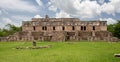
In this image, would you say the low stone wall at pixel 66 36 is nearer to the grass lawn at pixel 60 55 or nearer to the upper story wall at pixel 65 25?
the upper story wall at pixel 65 25

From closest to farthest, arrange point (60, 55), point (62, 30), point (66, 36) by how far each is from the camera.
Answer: point (60, 55) → point (66, 36) → point (62, 30)

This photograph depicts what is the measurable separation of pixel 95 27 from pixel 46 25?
1085 cm

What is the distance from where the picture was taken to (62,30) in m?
47.4

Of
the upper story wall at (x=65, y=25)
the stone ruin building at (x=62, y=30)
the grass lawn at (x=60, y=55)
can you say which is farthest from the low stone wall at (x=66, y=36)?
the grass lawn at (x=60, y=55)

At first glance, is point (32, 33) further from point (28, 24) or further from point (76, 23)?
point (76, 23)

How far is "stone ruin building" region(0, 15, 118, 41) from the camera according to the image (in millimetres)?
42375

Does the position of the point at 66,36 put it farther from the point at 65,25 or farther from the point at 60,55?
the point at 60,55

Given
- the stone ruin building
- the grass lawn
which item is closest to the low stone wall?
the stone ruin building

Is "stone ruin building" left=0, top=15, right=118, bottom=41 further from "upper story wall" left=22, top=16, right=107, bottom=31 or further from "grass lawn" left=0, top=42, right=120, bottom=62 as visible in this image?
"grass lawn" left=0, top=42, right=120, bottom=62

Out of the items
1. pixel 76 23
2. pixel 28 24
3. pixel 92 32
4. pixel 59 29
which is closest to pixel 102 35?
pixel 92 32

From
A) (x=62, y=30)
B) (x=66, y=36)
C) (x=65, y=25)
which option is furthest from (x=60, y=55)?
(x=65, y=25)

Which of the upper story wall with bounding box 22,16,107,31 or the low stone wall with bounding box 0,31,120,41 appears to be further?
the upper story wall with bounding box 22,16,107,31

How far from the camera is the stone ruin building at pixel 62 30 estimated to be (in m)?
42.4

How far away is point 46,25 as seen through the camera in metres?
48.0
